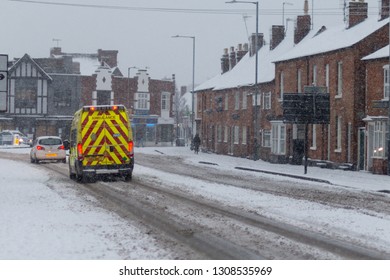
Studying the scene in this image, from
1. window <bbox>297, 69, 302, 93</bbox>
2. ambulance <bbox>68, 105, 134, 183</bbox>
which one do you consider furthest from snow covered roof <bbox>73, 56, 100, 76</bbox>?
ambulance <bbox>68, 105, 134, 183</bbox>

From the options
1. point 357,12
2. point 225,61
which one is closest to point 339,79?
point 357,12

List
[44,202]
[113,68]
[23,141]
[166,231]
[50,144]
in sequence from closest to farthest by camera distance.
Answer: [166,231] → [44,202] → [50,144] → [23,141] → [113,68]

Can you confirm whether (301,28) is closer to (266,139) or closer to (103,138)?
(266,139)

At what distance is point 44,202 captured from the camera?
19312 mm

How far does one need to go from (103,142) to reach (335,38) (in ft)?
74.2

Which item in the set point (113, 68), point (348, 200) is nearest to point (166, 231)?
point (348, 200)

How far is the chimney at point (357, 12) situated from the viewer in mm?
45500

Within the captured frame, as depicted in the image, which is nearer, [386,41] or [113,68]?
[386,41]

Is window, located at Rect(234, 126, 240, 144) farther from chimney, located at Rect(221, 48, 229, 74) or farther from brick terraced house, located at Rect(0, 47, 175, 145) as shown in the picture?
brick terraced house, located at Rect(0, 47, 175, 145)

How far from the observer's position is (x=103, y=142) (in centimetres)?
2691

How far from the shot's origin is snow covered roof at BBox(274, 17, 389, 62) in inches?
1613
